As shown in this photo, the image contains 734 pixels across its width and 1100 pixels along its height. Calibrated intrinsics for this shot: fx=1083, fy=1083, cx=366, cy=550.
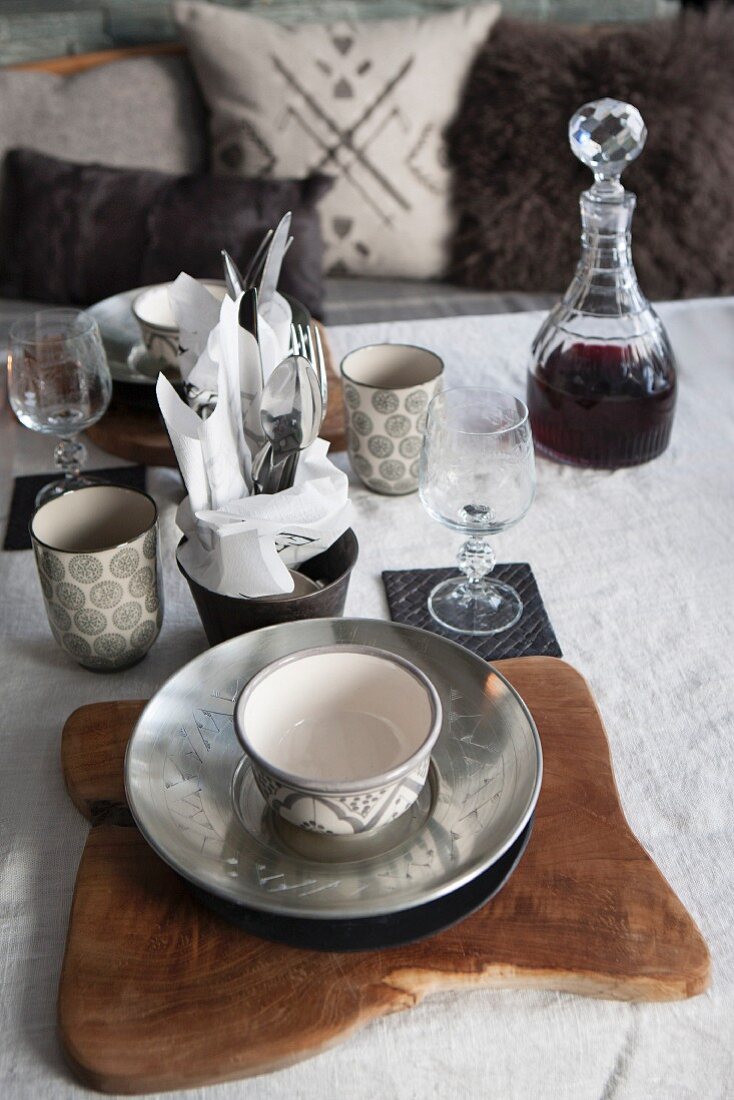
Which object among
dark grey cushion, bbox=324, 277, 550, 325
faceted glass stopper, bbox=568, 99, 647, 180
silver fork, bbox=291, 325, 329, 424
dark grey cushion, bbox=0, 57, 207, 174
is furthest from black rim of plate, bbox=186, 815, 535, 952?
dark grey cushion, bbox=0, 57, 207, 174

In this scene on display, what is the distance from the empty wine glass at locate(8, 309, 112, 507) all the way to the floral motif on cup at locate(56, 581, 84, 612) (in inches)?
8.6

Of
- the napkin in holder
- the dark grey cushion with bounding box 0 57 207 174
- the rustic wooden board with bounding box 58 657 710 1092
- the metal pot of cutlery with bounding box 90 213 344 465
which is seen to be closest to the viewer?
the rustic wooden board with bounding box 58 657 710 1092

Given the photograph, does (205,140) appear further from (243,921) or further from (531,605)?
(243,921)

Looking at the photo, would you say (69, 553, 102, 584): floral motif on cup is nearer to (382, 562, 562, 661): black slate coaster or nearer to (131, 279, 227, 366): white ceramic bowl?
(382, 562, 562, 661): black slate coaster

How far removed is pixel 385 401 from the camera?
95 cm

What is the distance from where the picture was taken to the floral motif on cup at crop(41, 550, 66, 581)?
738 mm

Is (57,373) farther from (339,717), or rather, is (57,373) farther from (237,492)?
(339,717)

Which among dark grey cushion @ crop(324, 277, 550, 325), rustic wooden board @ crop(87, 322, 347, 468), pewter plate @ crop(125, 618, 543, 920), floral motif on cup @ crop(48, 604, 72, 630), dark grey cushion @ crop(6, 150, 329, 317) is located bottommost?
dark grey cushion @ crop(324, 277, 550, 325)

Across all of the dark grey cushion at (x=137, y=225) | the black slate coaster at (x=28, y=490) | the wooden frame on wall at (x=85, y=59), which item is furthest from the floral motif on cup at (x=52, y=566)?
the wooden frame on wall at (x=85, y=59)

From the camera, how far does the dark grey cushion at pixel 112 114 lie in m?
1.81

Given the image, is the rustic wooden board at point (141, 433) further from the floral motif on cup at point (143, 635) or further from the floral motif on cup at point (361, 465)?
the floral motif on cup at point (143, 635)

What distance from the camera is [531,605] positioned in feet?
2.83

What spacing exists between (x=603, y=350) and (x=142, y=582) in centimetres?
50

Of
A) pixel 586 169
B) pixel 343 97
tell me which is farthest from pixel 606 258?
pixel 343 97
